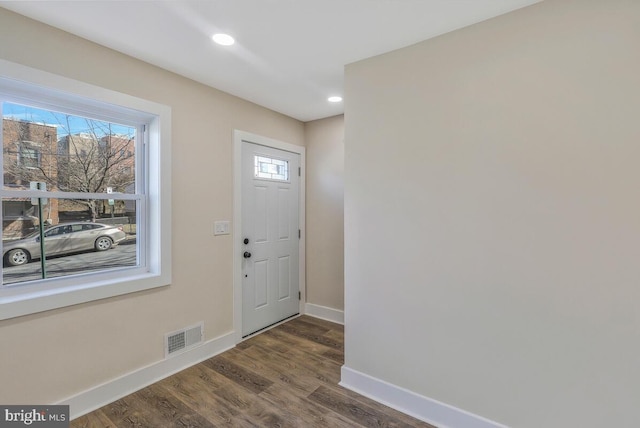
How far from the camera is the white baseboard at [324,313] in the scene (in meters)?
3.48

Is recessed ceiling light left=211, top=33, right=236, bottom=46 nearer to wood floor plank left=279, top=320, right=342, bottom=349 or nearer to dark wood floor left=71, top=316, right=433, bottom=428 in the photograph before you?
dark wood floor left=71, top=316, right=433, bottom=428

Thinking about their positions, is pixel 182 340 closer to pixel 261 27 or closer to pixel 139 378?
pixel 139 378

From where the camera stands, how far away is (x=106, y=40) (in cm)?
193

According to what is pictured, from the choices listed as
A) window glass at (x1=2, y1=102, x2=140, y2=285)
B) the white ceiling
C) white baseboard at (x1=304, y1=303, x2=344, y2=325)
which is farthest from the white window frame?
white baseboard at (x1=304, y1=303, x2=344, y2=325)

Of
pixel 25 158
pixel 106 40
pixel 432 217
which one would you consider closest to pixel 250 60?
pixel 106 40

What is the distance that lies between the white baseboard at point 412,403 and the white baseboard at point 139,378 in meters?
1.26

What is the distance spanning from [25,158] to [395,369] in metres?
2.86

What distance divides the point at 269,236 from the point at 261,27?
212 centimetres

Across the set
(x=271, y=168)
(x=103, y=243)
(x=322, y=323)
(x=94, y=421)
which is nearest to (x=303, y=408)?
(x=94, y=421)

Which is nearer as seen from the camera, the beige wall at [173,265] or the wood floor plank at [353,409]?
the beige wall at [173,265]

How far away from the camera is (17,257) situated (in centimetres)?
181

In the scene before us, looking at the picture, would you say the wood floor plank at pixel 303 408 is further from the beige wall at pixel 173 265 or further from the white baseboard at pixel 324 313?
the white baseboard at pixel 324 313

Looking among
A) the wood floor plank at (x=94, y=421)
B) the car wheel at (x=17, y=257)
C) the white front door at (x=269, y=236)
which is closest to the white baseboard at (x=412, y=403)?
the white front door at (x=269, y=236)

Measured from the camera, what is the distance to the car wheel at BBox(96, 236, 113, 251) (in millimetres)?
2156
